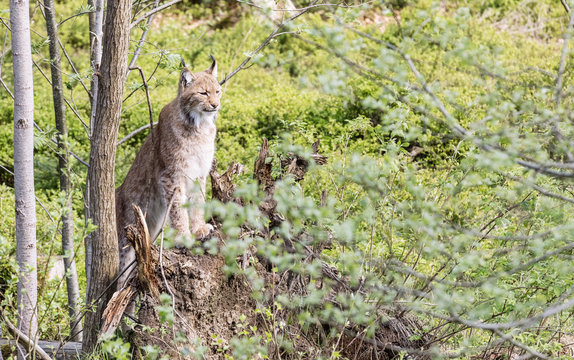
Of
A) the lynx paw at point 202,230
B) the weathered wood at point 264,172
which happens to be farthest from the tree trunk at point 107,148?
the weathered wood at point 264,172

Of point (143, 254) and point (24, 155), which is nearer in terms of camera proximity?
point (24, 155)

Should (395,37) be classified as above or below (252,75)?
above

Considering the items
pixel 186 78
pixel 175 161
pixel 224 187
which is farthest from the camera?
pixel 186 78

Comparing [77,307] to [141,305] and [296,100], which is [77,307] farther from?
[296,100]

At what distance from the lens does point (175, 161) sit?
4984mm

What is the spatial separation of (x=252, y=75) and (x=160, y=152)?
23.0ft

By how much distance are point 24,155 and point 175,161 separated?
1400 mm

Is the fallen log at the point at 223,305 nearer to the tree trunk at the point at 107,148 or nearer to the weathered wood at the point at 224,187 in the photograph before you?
the weathered wood at the point at 224,187

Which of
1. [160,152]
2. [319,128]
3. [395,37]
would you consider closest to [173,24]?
[395,37]

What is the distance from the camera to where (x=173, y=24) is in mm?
13477

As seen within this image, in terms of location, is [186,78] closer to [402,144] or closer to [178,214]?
[178,214]

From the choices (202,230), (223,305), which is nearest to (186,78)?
(202,230)

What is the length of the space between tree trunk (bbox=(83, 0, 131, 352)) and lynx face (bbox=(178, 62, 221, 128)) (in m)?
1.19

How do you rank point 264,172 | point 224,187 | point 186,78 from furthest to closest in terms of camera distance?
1. point 186,78
2. point 264,172
3. point 224,187
